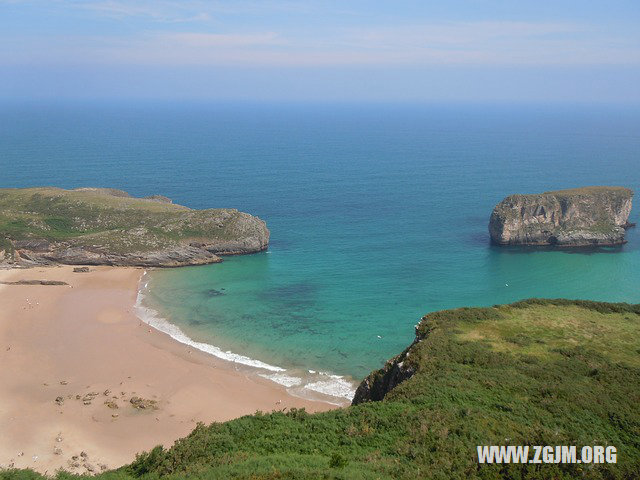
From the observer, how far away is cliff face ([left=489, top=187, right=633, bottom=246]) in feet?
284

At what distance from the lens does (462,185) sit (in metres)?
129

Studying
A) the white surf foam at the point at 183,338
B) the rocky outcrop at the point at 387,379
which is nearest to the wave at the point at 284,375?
the white surf foam at the point at 183,338

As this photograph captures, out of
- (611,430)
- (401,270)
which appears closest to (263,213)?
(401,270)

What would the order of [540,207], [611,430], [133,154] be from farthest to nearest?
[133,154] < [540,207] < [611,430]

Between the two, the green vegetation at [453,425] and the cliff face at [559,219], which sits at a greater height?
the cliff face at [559,219]

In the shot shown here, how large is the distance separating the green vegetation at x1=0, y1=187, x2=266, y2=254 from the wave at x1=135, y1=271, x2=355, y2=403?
24.6 m

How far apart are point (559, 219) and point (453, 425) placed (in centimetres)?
7323

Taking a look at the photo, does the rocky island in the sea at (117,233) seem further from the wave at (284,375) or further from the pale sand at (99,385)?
the wave at (284,375)

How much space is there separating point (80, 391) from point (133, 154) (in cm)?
14005

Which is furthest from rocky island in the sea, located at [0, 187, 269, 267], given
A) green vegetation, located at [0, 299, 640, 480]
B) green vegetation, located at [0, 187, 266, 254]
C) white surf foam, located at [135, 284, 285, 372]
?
green vegetation, located at [0, 299, 640, 480]

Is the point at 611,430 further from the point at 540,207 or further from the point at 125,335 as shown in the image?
the point at 540,207

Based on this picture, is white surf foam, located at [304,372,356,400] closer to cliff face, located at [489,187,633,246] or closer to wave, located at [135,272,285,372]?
wave, located at [135,272,285,372]

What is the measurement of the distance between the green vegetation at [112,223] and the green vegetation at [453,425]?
54874 millimetres

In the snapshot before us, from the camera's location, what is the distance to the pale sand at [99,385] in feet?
124
